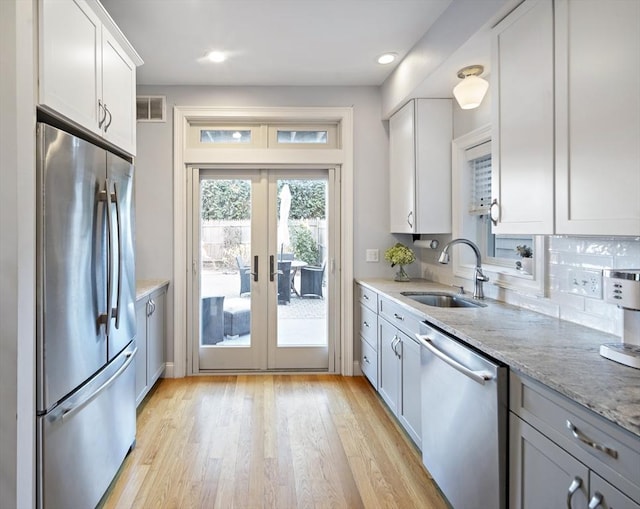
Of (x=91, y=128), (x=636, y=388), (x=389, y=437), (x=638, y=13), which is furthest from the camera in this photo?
(x=389, y=437)

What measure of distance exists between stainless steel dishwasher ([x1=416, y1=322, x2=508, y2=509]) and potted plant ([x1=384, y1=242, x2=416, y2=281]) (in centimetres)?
135

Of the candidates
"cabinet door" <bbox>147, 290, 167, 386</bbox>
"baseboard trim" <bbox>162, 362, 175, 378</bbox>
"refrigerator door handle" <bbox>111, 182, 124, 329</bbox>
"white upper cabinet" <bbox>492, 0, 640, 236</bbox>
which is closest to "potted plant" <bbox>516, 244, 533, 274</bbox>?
"white upper cabinet" <bbox>492, 0, 640, 236</bbox>

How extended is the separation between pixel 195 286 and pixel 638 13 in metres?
3.51

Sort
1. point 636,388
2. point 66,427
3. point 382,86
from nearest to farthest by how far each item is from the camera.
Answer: point 636,388 < point 66,427 < point 382,86

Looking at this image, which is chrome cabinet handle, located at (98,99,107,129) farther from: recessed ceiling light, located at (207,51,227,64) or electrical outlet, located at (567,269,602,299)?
electrical outlet, located at (567,269,602,299)

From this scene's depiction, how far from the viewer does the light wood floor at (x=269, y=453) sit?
2.04 meters

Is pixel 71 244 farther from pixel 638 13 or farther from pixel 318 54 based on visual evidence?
pixel 318 54

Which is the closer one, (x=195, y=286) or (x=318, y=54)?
(x=318, y=54)

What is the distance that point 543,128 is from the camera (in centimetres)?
167

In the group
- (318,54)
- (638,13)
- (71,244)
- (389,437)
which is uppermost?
(318,54)

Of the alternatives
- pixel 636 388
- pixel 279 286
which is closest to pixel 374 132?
pixel 279 286

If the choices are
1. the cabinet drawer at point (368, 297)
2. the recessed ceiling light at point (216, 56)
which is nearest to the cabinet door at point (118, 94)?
the recessed ceiling light at point (216, 56)

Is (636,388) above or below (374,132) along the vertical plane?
below

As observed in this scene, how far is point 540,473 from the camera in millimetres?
A: 1289
